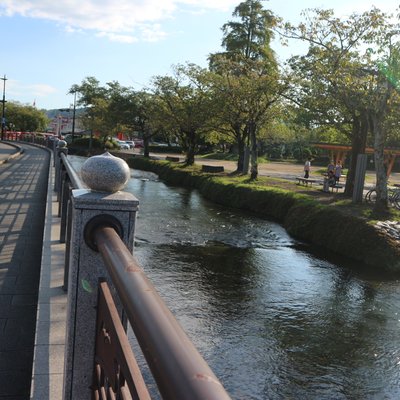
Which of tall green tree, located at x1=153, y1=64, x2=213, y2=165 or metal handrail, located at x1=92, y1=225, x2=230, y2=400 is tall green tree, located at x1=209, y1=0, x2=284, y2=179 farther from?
metal handrail, located at x1=92, y1=225, x2=230, y2=400

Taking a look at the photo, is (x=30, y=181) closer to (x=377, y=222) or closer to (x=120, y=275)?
(x=377, y=222)

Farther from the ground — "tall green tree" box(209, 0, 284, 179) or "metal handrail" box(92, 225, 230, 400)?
"tall green tree" box(209, 0, 284, 179)

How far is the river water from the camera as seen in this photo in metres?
5.34

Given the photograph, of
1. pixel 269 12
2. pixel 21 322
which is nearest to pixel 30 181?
pixel 21 322

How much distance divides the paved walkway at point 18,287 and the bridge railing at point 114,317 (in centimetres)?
119

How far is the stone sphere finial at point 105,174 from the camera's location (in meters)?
2.18

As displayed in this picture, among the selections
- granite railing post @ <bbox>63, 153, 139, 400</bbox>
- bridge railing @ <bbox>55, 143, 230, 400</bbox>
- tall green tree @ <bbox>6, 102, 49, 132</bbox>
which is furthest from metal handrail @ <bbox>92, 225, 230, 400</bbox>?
tall green tree @ <bbox>6, 102, 49, 132</bbox>

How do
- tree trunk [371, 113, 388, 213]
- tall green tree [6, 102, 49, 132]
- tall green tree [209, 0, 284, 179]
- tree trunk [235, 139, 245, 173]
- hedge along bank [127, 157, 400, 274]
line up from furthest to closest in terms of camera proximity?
tall green tree [6, 102, 49, 132]
tree trunk [235, 139, 245, 173]
tall green tree [209, 0, 284, 179]
tree trunk [371, 113, 388, 213]
hedge along bank [127, 157, 400, 274]

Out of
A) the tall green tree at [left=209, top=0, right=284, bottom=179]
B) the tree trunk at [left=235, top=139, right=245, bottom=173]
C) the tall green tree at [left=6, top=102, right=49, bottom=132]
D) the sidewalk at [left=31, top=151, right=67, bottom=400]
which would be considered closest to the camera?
the sidewalk at [left=31, top=151, right=67, bottom=400]

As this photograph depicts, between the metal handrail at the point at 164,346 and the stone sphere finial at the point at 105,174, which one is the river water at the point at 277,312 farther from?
the metal handrail at the point at 164,346

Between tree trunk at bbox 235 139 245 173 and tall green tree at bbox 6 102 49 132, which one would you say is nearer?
tree trunk at bbox 235 139 245 173

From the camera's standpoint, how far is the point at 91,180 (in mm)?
2189

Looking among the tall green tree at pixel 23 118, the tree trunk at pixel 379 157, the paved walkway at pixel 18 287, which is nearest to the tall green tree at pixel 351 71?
the tree trunk at pixel 379 157

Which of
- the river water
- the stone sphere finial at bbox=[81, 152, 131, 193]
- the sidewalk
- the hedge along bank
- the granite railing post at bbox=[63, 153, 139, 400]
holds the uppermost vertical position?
the stone sphere finial at bbox=[81, 152, 131, 193]
